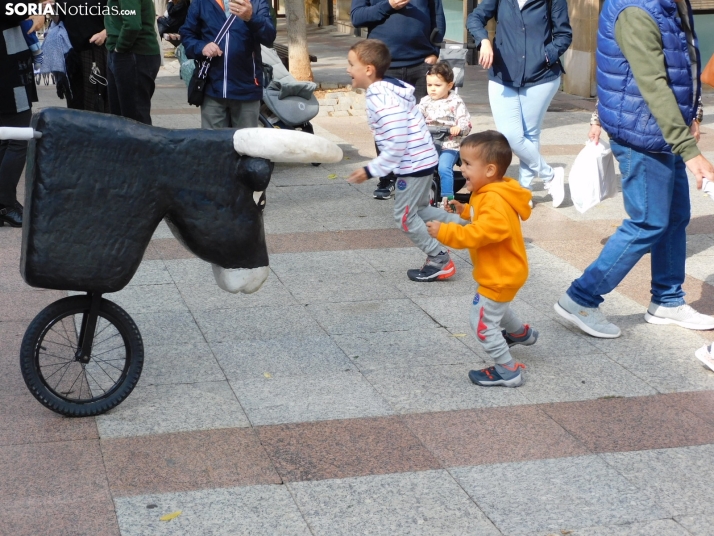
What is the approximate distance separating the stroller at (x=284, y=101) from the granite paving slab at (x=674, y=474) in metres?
6.54

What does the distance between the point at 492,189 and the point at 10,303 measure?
2.96 m

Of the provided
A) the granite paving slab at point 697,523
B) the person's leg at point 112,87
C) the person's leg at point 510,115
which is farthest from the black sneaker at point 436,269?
the person's leg at point 112,87

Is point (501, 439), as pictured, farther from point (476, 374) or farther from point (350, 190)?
point (350, 190)

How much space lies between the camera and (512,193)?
4.41m

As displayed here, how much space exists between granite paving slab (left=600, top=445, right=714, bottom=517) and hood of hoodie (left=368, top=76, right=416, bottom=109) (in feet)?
8.84

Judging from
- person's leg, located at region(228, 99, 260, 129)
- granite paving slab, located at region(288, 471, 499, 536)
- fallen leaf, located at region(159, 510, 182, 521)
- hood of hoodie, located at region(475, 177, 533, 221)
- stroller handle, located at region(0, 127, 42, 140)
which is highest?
stroller handle, located at region(0, 127, 42, 140)

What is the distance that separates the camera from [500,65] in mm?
7766

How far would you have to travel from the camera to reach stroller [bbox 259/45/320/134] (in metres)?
9.84

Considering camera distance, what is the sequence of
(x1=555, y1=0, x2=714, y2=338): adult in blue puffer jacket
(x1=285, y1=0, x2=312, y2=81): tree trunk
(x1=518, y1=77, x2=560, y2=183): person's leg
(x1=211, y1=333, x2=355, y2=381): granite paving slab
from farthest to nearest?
1. (x1=285, y1=0, x2=312, y2=81): tree trunk
2. (x1=518, y1=77, x2=560, y2=183): person's leg
3. (x1=211, y1=333, x2=355, y2=381): granite paving slab
4. (x1=555, y1=0, x2=714, y2=338): adult in blue puffer jacket

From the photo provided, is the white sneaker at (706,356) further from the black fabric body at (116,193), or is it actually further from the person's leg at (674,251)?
the black fabric body at (116,193)

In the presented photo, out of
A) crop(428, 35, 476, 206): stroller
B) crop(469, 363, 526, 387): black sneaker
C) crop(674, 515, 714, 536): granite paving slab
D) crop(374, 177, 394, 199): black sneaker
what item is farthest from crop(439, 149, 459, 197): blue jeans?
crop(674, 515, 714, 536): granite paving slab

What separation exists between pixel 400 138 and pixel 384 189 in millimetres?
2763

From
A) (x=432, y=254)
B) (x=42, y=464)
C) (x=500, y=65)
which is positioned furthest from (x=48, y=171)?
(x=500, y=65)

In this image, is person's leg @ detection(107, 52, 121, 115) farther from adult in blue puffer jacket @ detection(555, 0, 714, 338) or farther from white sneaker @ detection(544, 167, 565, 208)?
adult in blue puffer jacket @ detection(555, 0, 714, 338)
